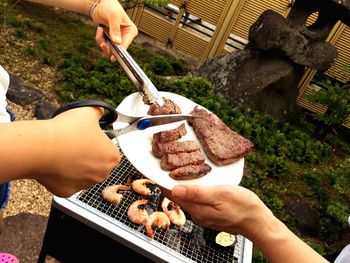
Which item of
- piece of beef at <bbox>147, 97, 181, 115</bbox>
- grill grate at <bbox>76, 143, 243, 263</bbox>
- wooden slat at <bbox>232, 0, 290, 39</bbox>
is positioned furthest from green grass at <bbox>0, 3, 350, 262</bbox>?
piece of beef at <bbox>147, 97, 181, 115</bbox>

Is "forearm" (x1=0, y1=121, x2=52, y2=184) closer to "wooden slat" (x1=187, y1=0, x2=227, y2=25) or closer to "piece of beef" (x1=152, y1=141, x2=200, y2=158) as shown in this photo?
"piece of beef" (x1=152, y1=141, x2=200, y2=158)

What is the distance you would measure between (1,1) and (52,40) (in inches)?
70.6

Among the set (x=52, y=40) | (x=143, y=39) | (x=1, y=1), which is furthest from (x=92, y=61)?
(x=143, y=39)

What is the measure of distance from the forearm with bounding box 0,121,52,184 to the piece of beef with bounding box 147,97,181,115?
1.45 metres

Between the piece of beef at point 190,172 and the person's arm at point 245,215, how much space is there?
622 millimetres

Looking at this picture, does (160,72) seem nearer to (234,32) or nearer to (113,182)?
(234,32)

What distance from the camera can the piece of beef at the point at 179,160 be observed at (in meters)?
2.75

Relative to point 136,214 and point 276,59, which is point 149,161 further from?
point 276,59

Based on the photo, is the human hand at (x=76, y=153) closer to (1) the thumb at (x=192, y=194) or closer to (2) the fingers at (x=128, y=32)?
(1) the thumb at (x=192, y=194)

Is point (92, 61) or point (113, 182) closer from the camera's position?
point (113, 182)

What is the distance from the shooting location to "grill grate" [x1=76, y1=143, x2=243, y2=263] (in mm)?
2752

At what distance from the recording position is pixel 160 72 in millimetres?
8070

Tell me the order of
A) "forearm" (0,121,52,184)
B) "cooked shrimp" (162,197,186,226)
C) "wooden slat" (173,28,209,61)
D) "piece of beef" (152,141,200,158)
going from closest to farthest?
"forearm" (0,121,52,184), "piece of beef" (152,141,200,158), "cooked shrimp" (162,197,186,226), "wooden slat" (173,28,209,61)

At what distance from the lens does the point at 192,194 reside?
1.97 meters
